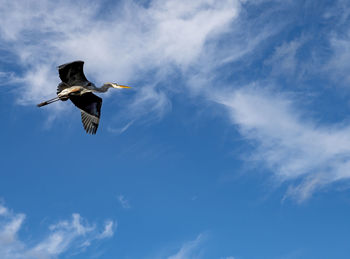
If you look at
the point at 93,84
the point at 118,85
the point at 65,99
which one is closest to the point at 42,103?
the point at 65,99

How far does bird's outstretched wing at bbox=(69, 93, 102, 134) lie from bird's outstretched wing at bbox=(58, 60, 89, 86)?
1657mm

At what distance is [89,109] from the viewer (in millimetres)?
32750

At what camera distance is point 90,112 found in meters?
32.7

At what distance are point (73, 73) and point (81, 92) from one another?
1507 mm

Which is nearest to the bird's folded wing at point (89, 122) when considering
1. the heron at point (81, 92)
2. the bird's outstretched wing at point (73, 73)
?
the heron at point (81, 92)

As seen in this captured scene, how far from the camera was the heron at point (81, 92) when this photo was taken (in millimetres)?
30000

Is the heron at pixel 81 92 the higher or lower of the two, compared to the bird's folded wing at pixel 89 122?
higher

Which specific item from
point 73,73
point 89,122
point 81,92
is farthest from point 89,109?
point 73,73

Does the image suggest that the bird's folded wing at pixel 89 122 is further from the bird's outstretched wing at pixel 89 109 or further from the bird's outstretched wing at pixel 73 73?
the bird's outstretched wing at pixel 73 73

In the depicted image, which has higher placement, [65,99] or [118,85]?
[118,85]

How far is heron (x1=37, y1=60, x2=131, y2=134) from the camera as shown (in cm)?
3000

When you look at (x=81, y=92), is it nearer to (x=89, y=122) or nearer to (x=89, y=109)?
(x=89, y=109)

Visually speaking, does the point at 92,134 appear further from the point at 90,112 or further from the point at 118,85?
the point at 118,85

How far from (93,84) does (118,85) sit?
9.49 ft
